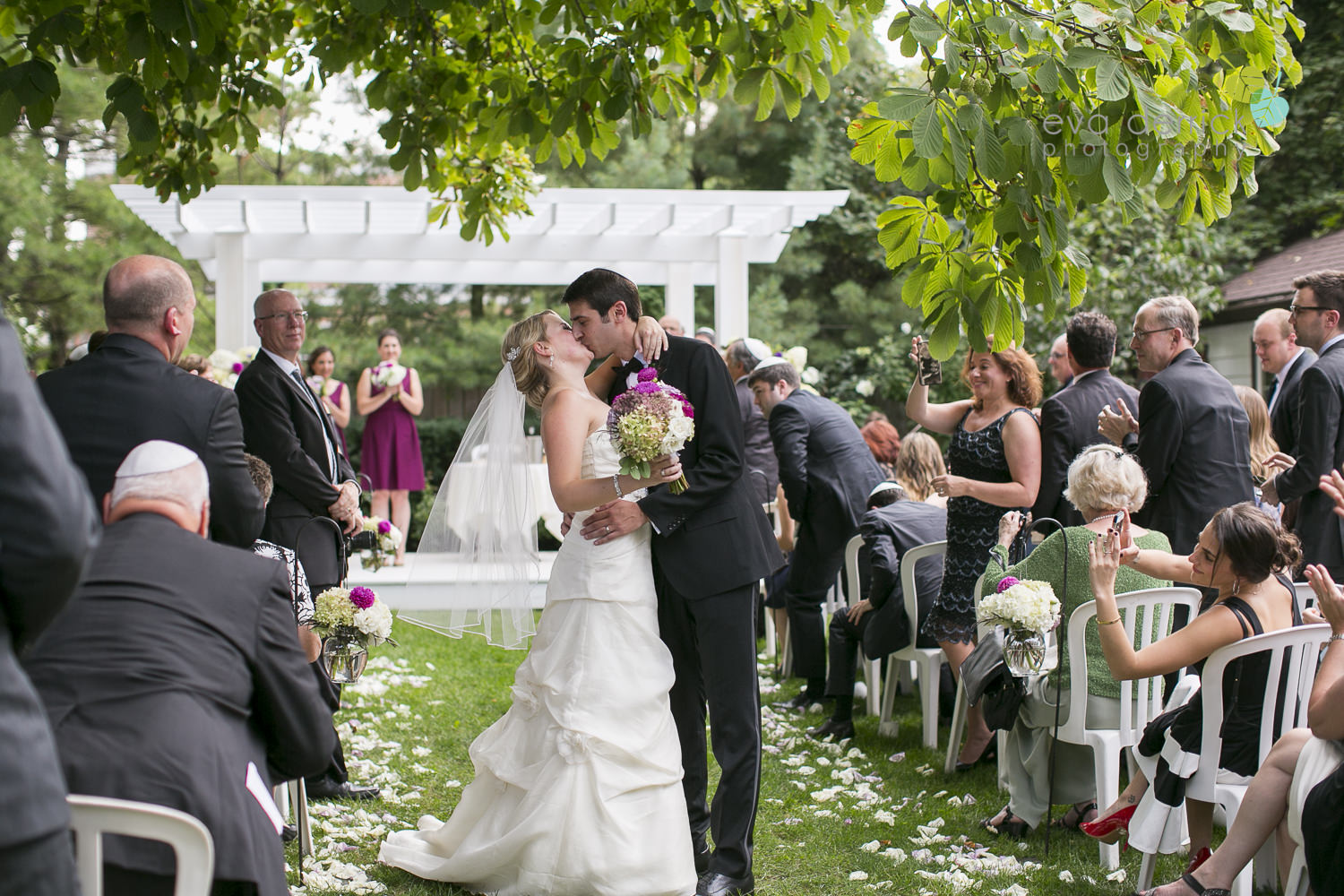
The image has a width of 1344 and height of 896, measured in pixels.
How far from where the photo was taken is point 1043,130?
3656 millimetres

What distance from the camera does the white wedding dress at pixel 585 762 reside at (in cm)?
381

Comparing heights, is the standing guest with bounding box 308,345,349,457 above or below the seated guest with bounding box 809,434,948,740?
above

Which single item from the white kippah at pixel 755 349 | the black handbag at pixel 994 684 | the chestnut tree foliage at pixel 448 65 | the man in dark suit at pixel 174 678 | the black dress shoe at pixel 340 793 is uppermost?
the chestnut tree foliage at pixel 448 65

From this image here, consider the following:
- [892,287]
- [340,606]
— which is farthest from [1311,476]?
[892,287]

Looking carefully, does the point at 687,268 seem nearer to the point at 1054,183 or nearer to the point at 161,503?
the point at 1054,183

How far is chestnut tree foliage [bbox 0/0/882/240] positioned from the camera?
4332mm

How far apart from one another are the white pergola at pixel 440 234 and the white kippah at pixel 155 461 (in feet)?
30.6

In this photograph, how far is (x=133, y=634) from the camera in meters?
2.20

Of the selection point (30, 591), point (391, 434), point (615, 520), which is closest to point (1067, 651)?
point (615, 520)

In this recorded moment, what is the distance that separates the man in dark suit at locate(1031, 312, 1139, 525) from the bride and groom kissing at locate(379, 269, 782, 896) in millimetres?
2137

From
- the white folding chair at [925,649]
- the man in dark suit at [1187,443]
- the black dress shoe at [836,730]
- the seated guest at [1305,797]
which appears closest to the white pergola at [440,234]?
the white folding chair at [925,649]

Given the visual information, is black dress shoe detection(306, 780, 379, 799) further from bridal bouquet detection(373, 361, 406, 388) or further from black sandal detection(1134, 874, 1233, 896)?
bridal bouquet detection(373, 361, 406, 388)

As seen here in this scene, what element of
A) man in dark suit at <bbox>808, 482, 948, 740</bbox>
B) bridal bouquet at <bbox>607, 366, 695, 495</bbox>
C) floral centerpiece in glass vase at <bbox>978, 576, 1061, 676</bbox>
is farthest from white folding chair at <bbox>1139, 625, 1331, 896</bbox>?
man in dark suit at <bbox>808, 482, 948, 740</bbox>

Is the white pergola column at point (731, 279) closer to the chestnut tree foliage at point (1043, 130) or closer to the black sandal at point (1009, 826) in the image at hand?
the black sandal at point (1009, 826)
